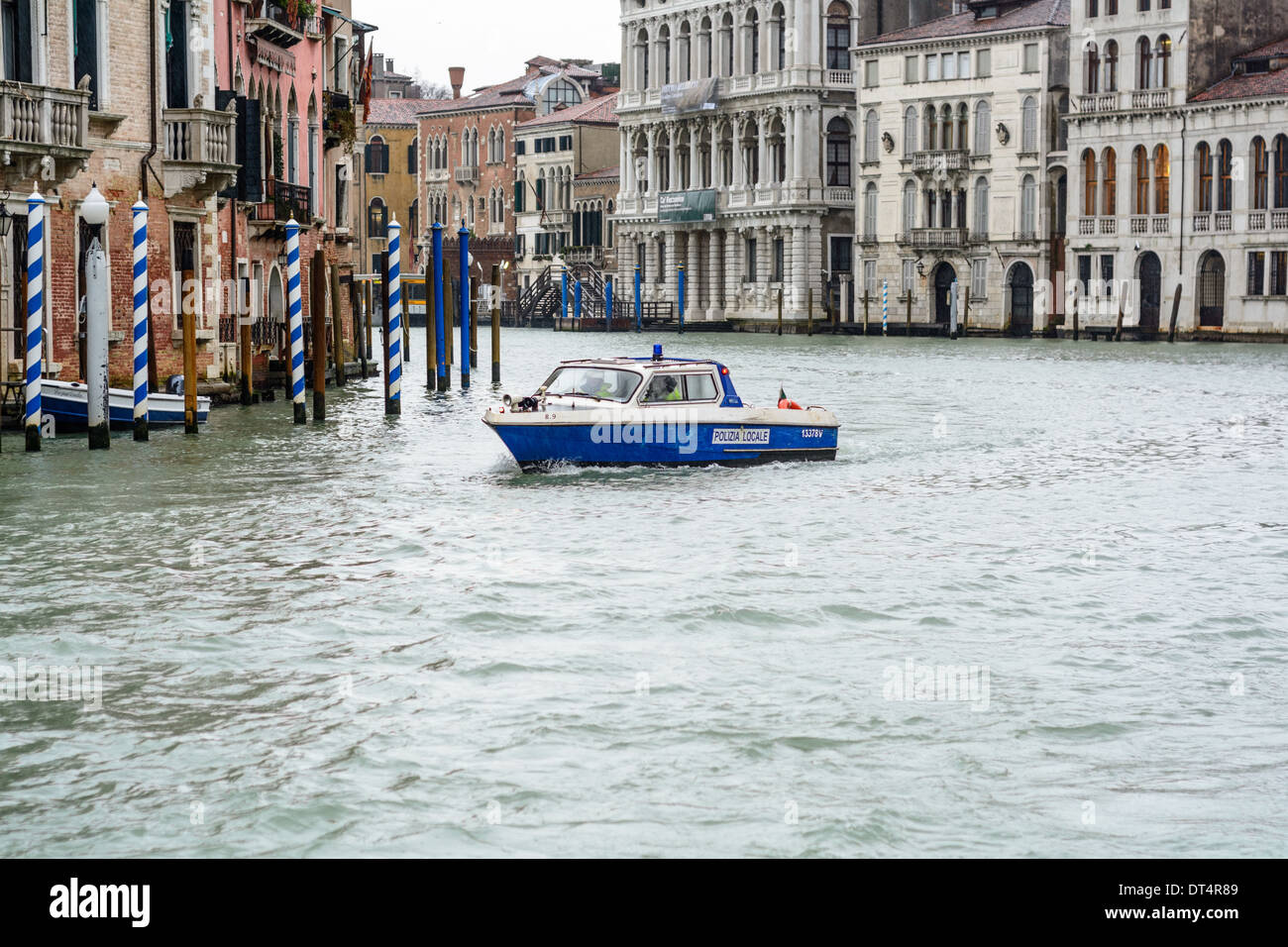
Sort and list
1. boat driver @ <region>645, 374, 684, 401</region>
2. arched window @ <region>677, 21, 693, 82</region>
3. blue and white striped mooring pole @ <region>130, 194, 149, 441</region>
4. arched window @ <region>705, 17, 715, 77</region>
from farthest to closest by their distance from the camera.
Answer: arched window @ <region>677, 21, 693, 82</region> → arched window @ <region>705, 17, 715, 77</region> → blue and white striped mooring pole @ <region>130, 194, 149, 441</region> → boat driver @ <region>645, 374, 684, 401</region>

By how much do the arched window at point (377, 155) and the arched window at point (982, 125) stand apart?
40.0 m

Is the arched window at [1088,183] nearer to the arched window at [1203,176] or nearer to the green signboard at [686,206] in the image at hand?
the arched window at [1203,176]

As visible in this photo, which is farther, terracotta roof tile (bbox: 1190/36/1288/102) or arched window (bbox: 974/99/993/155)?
arched window (bbox: 974/99/993/155)

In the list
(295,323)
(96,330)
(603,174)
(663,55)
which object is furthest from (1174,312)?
(96,330)

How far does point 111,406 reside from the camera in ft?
71.5

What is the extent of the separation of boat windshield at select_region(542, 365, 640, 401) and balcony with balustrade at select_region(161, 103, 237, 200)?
7.80 m

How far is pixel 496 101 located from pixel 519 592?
264 feet

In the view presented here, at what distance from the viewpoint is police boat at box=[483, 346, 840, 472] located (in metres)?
18.9

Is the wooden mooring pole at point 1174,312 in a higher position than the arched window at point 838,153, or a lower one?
lower

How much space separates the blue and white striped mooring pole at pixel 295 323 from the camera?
2433 cm

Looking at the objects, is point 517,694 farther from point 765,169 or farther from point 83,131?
point 765,169

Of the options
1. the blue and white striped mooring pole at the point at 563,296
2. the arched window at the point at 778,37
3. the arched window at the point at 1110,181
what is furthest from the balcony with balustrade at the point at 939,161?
the blue and white striped mooring pole at the point at 563,296

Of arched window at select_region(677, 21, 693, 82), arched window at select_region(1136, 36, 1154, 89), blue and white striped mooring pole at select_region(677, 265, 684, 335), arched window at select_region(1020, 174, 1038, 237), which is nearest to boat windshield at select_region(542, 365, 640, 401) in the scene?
arched window at select_region(1136, 36, 1154, 89)

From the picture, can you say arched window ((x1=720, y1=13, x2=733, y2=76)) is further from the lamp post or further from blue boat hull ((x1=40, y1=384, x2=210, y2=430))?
the lamp post
